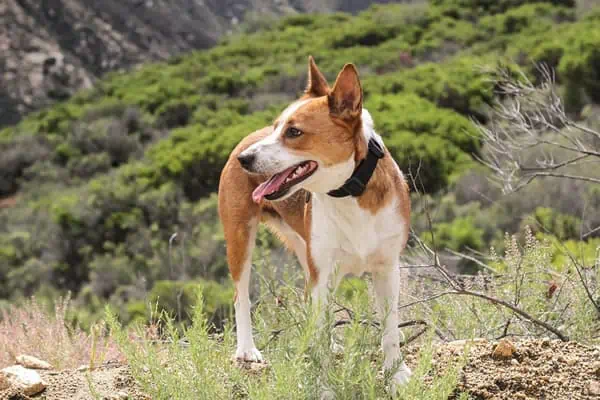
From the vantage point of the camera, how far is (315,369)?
3.53 meters

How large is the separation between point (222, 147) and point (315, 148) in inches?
629

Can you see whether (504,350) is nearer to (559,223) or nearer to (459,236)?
(559,223)

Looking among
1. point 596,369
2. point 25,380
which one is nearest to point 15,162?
point 25,380

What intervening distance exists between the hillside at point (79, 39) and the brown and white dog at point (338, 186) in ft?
108

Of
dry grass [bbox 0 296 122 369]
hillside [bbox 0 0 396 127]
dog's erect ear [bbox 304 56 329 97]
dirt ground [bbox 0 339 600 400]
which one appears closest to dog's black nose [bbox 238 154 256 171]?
dog's erect ear [bbox 304 56 329 97]

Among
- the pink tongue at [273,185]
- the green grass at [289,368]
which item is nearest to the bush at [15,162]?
the pink tongue at [273,185]

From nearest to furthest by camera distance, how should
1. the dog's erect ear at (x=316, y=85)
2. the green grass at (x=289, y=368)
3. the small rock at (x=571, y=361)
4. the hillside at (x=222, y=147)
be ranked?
the green grass at (x=289, y=368)
the small rock at (x=571, y=361)
the dog's erect ear at (x=316, y=85)
the hillside at (x=222, y=147)

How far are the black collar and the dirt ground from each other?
77 centimetres

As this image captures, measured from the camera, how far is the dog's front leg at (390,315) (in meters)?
4.00

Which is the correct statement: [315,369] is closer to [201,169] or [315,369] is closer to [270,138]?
[270,138]

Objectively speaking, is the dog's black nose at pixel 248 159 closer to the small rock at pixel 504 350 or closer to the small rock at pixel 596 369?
the small rock at pixel 504 350

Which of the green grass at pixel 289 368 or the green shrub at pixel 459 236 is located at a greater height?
the green grass at pixel 289 368

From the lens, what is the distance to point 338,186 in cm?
390

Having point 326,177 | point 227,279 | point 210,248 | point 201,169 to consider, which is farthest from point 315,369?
point 201,169
